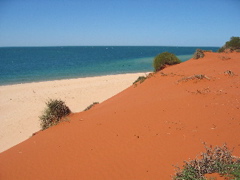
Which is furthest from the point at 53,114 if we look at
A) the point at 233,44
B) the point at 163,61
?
the point at 233,44

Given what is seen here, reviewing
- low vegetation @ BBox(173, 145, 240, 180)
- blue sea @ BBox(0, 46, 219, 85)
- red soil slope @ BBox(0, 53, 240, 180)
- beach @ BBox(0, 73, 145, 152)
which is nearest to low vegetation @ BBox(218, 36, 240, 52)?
beach @ BBox(0, 73, 145, 152)

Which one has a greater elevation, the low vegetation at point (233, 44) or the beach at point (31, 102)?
the low vegetation at point (233, 44)

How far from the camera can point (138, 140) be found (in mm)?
6379

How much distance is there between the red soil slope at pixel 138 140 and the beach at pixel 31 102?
5158mm

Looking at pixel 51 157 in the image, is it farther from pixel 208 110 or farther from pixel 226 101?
pixel 226 101

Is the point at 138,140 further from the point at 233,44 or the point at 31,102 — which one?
the point at 233,44

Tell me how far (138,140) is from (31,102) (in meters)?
15.7

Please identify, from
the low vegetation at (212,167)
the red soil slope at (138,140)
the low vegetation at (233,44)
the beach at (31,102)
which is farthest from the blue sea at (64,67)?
the low vegetation at (212,167)

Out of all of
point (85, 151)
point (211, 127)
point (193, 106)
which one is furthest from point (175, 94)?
point (85, 151)

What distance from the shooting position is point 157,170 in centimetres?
494

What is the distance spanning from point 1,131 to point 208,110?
12.5 metres

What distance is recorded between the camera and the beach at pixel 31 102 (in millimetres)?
13198

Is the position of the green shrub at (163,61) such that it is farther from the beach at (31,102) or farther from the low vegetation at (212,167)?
the low vegetation at (212,167)

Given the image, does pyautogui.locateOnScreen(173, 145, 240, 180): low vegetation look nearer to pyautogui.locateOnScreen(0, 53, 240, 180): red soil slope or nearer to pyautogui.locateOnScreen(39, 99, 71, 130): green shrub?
pyautogui.locateOnScreen(0, 53, 240, 180): red soil slope
